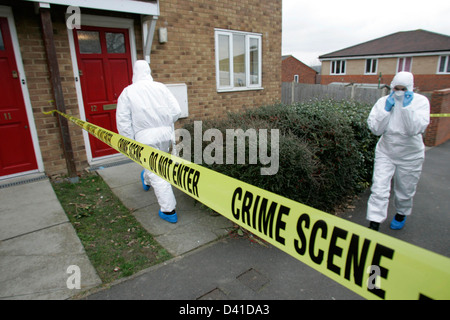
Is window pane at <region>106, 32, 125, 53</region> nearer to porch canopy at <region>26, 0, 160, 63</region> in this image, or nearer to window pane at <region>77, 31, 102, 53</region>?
window pane at <region>77, 31, 102, 53</region>

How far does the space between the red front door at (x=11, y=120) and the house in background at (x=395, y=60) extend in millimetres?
28807

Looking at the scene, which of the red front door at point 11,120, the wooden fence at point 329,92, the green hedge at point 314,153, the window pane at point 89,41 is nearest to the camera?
the green hedge at point 314,153

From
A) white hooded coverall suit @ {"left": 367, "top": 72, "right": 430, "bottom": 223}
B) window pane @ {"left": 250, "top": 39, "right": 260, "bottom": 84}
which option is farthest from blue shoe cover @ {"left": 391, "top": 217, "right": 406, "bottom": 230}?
window pane @ {"left": 250, "top": 39, "right": 260, "bottom": 84}

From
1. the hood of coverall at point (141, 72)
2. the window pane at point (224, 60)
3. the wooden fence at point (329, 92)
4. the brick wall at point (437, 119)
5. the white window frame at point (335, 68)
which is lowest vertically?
the brick wall at point (437, 119)

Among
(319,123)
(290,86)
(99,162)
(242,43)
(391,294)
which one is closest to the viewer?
(391,294)

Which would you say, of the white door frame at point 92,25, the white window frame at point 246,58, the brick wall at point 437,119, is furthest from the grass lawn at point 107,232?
the brick wall at point 437,119

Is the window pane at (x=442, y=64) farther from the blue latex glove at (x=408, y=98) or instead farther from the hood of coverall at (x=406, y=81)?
→ the blue latex glove at (x=408, y=98)

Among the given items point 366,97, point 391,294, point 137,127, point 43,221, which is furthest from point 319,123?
point 366,97

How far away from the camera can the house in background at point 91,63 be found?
5.05m

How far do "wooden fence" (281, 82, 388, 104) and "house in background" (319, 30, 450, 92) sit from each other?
17.7 metres

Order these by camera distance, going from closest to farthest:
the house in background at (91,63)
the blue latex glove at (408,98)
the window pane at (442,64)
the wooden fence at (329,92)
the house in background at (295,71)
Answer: the blue latex glove at (408,98) < the house in background at (91,63) < the wooden fence at (329,92) < the window pane at (442,64) < the house in background at (295,71)

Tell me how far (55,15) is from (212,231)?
481cm

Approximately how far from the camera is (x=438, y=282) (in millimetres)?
1092

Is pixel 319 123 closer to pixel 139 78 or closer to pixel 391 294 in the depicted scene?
pixel 139 78
